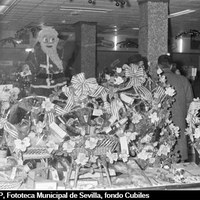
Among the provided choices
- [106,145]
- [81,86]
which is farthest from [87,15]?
[106,145]

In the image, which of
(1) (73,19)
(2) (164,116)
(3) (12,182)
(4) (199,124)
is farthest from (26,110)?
(1) (73,19)

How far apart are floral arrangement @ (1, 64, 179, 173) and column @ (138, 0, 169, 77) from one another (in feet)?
13.5

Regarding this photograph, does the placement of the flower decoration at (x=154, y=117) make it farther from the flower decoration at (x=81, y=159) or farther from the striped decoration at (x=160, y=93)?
the flower decoration at (x=81, y=159)

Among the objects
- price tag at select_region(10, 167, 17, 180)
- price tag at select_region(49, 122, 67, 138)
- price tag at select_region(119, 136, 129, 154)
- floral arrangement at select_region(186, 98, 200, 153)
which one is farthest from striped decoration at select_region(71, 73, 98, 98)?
floral arrangement at select_region(186, 98, 200, 153)

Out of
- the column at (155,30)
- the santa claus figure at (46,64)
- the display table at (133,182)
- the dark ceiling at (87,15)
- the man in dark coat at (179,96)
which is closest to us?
the display table at (133,182)

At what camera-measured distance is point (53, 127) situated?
2443 mm

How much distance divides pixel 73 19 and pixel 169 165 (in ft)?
26.5

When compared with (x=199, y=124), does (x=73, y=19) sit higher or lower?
higher

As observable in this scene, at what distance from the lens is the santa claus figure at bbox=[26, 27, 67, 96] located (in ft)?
12.2

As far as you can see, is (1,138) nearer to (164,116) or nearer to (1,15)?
(164,116)

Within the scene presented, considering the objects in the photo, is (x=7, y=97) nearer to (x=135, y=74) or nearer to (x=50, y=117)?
(x=50, y=117)

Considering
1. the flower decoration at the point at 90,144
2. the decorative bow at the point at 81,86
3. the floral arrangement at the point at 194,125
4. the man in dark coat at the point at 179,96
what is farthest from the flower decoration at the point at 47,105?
the man in dark coat at the point at 179,96

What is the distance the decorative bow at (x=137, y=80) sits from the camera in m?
2.72

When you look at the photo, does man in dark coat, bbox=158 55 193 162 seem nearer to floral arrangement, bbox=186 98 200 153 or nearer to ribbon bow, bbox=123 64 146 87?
floral arrangement, bbox=186 98 200 153
